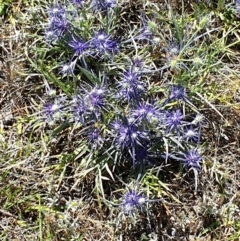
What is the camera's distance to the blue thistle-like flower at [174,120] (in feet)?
8.37

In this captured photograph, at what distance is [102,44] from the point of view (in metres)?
2.62

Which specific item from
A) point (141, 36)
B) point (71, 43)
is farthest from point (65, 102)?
point (141, 36)

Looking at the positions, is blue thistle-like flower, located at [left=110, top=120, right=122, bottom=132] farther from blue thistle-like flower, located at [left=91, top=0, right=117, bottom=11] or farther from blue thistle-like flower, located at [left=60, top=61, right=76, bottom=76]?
blue thistle-like flower, located at [left=91, top=0, right=117, bottom=11]

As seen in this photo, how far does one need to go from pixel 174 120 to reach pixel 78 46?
49cm

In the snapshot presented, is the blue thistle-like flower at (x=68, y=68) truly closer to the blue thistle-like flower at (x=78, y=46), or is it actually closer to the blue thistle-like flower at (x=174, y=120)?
the blue thistle-like flower at (x=78, y=46)

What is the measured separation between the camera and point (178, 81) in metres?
2.63

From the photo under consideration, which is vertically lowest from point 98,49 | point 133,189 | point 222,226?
point 222,226

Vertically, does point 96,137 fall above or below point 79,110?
below

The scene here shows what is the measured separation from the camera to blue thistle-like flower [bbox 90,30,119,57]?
8.61 ft

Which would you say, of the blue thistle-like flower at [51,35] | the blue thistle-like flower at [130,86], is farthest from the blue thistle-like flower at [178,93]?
the blue thistle-like flower at [51,35]

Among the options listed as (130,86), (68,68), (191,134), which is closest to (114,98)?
(130,86)

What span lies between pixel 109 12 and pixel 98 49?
0.62ft

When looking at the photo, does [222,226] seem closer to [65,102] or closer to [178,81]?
[178,81]

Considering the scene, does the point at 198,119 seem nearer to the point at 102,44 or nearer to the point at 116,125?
the point at 116,125
